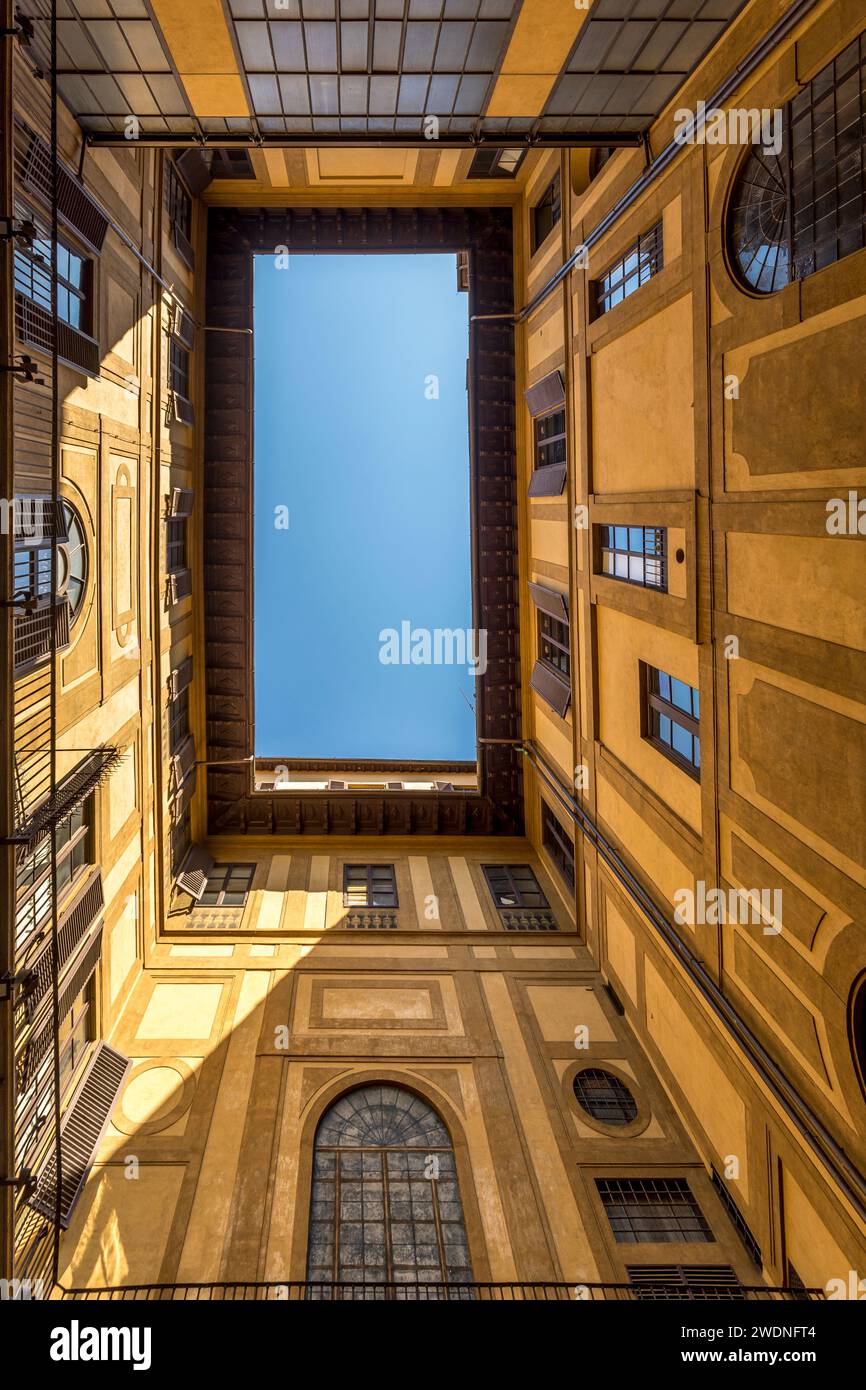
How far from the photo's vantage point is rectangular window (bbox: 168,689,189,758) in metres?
18.1

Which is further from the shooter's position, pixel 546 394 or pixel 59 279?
pixel 546 394

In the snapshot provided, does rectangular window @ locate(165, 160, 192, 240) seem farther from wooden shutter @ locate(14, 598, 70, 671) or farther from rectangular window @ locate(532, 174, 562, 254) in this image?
wooden shutter @ locate(14, 598, 70, 671)

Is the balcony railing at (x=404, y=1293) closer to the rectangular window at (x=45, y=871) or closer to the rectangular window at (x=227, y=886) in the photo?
the rectangular window at (x=45, y=871)

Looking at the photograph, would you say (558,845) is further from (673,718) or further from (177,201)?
(177,201)

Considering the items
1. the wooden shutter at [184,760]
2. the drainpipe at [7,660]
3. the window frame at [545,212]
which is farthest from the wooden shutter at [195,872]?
the window frame at [545,212]

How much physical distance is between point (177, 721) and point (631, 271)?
13677 mm

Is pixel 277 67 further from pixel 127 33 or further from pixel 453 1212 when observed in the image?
pixel 453 1212

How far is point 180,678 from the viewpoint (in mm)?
18891

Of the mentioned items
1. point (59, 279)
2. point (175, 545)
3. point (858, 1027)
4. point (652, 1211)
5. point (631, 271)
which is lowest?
point (652, 1211)


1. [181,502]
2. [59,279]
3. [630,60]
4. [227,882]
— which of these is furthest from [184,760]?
[630,60]

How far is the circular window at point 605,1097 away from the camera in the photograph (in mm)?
13008
